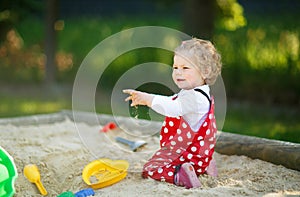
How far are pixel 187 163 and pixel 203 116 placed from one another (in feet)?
0.68

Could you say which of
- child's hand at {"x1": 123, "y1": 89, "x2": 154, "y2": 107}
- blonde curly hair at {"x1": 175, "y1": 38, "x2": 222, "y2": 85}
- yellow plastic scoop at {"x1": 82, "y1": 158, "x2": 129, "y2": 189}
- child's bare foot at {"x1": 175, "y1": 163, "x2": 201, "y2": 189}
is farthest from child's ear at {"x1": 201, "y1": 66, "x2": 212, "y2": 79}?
yellow plastic scoop at {"x1": 82, "y1": 158, "x2": 129, "y2": 189}

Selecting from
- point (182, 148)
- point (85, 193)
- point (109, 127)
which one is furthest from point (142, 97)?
point (109, 127)

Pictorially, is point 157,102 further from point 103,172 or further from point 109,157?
point 109,157

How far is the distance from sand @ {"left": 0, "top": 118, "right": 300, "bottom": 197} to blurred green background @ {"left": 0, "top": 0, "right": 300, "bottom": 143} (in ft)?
4.35

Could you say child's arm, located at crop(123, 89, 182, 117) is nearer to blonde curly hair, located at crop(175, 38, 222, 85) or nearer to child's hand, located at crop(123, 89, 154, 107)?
child's hand, located at crop(123, 89, 154, 107)

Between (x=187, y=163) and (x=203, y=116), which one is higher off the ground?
(x=203, y=116)

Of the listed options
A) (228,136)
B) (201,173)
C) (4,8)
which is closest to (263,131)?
(228,136)

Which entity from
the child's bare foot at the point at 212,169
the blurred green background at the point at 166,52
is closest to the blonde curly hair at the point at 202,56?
the child's bare foot at the point at 212,169

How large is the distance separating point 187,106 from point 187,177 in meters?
0.29

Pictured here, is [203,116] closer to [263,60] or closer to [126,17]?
[263,60]

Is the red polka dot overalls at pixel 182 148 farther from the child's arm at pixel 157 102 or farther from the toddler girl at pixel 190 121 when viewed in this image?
the child's arm at pixel 157 102

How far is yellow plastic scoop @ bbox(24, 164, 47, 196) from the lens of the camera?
2.37 m

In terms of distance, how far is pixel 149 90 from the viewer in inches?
221

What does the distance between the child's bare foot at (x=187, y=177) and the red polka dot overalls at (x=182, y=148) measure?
1.5 inches
